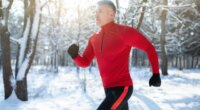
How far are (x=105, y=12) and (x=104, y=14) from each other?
2cm

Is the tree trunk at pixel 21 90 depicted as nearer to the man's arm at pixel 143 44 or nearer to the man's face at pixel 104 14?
the man's face at pixel 104 14

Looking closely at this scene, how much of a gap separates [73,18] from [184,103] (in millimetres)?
28881

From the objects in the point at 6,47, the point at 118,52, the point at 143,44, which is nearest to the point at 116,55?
the point at 118,52

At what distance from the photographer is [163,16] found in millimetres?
29484

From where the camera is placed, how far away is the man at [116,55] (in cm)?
386

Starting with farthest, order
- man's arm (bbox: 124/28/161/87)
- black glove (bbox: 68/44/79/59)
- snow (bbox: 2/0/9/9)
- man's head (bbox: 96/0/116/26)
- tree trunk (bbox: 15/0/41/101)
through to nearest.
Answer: tree trunk (bbox: 15/0/41/101) → snow (bbox: 2/0/9/9) → black glove (bbox: 68/44/79/59) → man's head (bbox: 96/0/116/26) → man's arm (bbox: 124/28/161/87)

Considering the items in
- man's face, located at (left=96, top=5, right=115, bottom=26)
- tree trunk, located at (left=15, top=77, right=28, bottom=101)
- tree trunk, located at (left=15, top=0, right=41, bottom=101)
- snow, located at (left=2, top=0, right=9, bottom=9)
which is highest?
snow, located at (left=2, top=0, right=9, bottom=9)

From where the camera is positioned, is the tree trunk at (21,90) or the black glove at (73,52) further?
the tree trunk at (21,90)

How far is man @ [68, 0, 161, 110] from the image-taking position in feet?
12.7

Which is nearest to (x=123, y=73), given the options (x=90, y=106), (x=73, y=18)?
(x=90, y=106)

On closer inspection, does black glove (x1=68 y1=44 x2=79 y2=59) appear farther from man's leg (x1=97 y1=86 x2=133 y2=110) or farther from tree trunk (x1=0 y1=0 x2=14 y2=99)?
tree trunk (x1=0 y1=0 x2=14 y2=99)

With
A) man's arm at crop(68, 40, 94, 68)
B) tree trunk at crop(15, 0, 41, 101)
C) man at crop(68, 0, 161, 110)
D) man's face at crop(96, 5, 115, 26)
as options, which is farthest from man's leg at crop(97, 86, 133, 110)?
tree trunk at crop(15, 0, 41, 101)

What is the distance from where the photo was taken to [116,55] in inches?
155

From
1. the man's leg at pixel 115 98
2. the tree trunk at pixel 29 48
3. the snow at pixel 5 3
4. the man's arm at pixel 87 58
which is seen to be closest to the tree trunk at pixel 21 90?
the tree trunk at pixel 29 48
